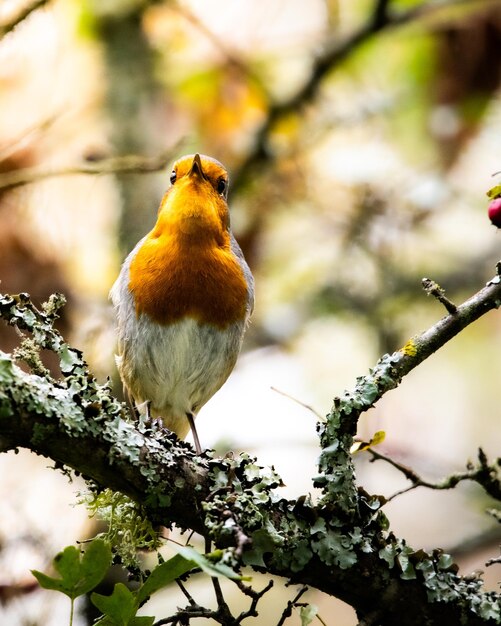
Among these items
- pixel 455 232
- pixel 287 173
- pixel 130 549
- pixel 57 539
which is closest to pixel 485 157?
pixel 455 232

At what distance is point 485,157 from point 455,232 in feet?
2.57

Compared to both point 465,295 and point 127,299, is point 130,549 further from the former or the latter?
point 465,295

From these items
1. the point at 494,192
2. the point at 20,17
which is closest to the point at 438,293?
the point at 494,192

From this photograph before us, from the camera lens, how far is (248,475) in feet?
7.24

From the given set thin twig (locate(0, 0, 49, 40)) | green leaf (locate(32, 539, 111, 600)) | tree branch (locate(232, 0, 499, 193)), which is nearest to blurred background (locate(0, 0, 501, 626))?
tree branch (locate(232, 0, 499, 193))

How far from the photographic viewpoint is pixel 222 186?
383 cm

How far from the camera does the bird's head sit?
3.41 meters

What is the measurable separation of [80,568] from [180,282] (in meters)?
1.73

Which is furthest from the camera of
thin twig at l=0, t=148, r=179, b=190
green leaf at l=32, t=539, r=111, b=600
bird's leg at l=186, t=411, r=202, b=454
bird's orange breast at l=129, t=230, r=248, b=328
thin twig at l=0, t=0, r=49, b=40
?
bird's leg at l=186, t=411, r=202, b=454

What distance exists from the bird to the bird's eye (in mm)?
40

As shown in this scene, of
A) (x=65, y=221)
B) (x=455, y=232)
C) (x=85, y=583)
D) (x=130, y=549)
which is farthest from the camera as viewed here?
(x=455, y=232)

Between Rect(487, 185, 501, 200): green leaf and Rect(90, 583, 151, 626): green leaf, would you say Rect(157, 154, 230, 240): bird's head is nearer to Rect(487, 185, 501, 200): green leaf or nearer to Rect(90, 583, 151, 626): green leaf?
Rect(487, 185, 501, 200): green leaf

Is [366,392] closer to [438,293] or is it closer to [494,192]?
[438,293]

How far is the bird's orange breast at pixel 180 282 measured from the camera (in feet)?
10.9
